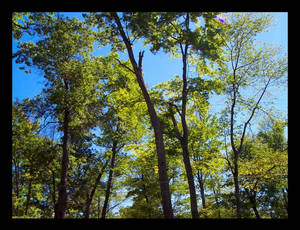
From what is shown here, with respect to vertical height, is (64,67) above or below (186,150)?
above

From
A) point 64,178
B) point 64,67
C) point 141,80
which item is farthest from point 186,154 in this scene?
point 64,67

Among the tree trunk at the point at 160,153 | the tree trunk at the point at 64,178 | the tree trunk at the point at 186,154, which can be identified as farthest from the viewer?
the tree trunk at the point at 64,178

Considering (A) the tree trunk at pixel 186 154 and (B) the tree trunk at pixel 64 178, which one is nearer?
(A) the tree trunk at pixel 186 154

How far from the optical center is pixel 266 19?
36.3ft

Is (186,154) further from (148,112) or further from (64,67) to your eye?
(64,67)

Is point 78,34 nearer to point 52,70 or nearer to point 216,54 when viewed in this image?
point 52,70

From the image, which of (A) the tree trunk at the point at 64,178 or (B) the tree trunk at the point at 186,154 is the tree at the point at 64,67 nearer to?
(A) the tree trunk at the point at 64,178

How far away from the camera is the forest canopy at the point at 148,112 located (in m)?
8.52

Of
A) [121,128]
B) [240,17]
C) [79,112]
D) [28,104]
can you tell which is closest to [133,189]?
[121,128]

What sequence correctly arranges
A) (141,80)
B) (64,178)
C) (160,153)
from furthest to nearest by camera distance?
1. (64,178)
2. (141,80)
3. (160,153)

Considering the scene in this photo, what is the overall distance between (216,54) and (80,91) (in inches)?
270

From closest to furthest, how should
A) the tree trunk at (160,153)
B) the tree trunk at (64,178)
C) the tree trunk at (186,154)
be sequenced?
the tree trunk at (160,153), the tree trunk at (186,154), the tree trunk at (64,178)

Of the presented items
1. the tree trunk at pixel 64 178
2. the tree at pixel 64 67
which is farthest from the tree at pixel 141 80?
the tree trunk at pixel 64 178

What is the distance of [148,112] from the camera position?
9.79m
